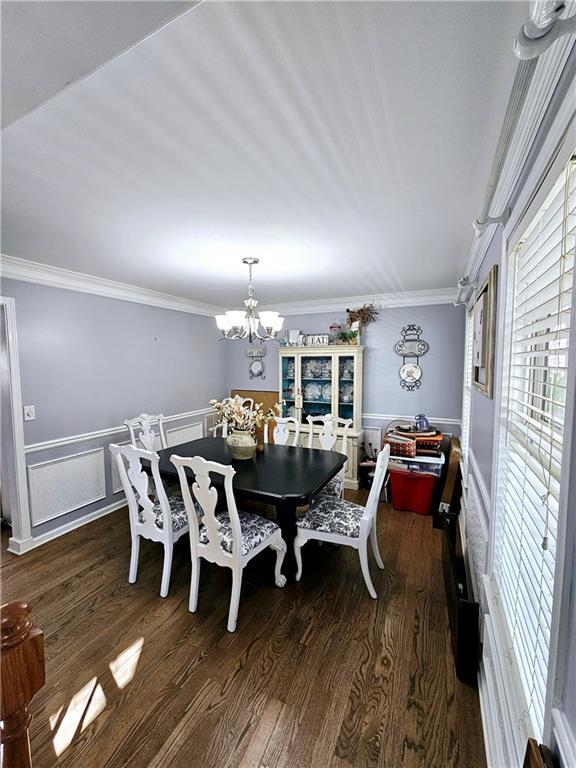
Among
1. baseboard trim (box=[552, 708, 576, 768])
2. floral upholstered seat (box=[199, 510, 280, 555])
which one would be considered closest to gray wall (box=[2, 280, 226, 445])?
floral upholstered seat (box=[199, 510, 280, 555])

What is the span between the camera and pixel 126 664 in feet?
5.65

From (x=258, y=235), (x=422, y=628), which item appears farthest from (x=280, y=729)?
Answer: (x=258, y=235)

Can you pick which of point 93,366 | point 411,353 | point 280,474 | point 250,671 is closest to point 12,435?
point 93,366

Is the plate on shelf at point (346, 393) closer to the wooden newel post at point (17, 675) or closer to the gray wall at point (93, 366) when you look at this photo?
the gray wall at point (93, 366)

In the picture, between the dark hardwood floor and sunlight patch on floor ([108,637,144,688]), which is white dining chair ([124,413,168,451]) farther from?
sunlight patch on floor ([108,637,144,688])

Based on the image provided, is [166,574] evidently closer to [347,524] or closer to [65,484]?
[347,524]

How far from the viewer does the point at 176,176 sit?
1.46m

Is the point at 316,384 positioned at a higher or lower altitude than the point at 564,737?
higher

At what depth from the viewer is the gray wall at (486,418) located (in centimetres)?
159

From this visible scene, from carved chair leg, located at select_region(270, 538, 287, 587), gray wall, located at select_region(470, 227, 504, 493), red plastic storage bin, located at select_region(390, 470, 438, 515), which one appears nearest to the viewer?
gray wall, located at select_region(470, 227, 504, 493)

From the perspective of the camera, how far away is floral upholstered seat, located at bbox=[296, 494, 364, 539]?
2266 mm

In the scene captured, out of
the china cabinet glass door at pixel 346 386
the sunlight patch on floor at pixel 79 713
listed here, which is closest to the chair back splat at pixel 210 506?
the sunlight patch on floor at pixel 79 713

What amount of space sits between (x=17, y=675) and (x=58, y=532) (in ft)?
10.0

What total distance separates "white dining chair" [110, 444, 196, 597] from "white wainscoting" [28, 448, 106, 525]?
3.73ft
